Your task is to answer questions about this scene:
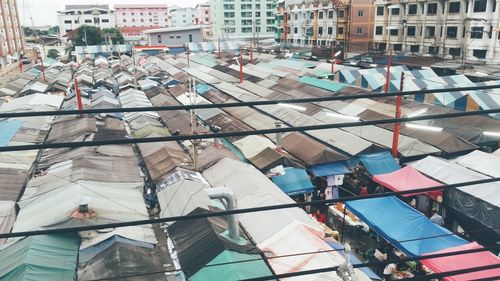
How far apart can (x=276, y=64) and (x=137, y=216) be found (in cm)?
2683

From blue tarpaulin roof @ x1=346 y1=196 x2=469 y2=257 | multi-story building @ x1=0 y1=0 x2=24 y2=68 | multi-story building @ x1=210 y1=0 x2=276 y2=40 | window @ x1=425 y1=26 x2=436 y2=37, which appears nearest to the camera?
blue tarpaulin roof @ x1=346 y1=196 x2=469 y2=257

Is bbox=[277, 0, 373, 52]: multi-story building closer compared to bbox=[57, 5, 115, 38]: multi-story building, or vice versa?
bbox=[277, 0, 373, 52]: multi-story building

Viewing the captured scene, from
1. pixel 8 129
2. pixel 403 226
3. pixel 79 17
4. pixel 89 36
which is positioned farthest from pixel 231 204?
pixel 79 17

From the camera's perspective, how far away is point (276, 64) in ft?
116

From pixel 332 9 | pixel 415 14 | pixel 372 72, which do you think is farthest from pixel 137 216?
pixel 332 9

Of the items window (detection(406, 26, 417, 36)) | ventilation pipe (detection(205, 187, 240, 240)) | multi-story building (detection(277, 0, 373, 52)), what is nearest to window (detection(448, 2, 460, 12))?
window (detection(406, 26, 417, 36))

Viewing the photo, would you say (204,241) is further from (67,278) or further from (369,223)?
(369,223)

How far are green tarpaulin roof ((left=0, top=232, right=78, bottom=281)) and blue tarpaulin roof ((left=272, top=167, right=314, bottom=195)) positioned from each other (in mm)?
5864

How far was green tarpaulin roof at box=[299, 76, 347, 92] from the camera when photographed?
23.7 m

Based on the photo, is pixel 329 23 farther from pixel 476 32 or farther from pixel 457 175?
pixel 457 175

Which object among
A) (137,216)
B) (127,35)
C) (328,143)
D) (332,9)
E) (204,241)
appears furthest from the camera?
(127,35)

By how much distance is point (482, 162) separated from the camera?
12.3 meters

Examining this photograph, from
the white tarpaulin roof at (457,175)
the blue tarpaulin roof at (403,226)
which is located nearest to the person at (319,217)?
the blue tarpaulin roof at (403,226)

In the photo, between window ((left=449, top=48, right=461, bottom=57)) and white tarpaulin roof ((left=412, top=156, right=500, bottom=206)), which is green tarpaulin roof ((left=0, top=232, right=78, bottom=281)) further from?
window ((left=449, top=48, right=461, bottom=57))
